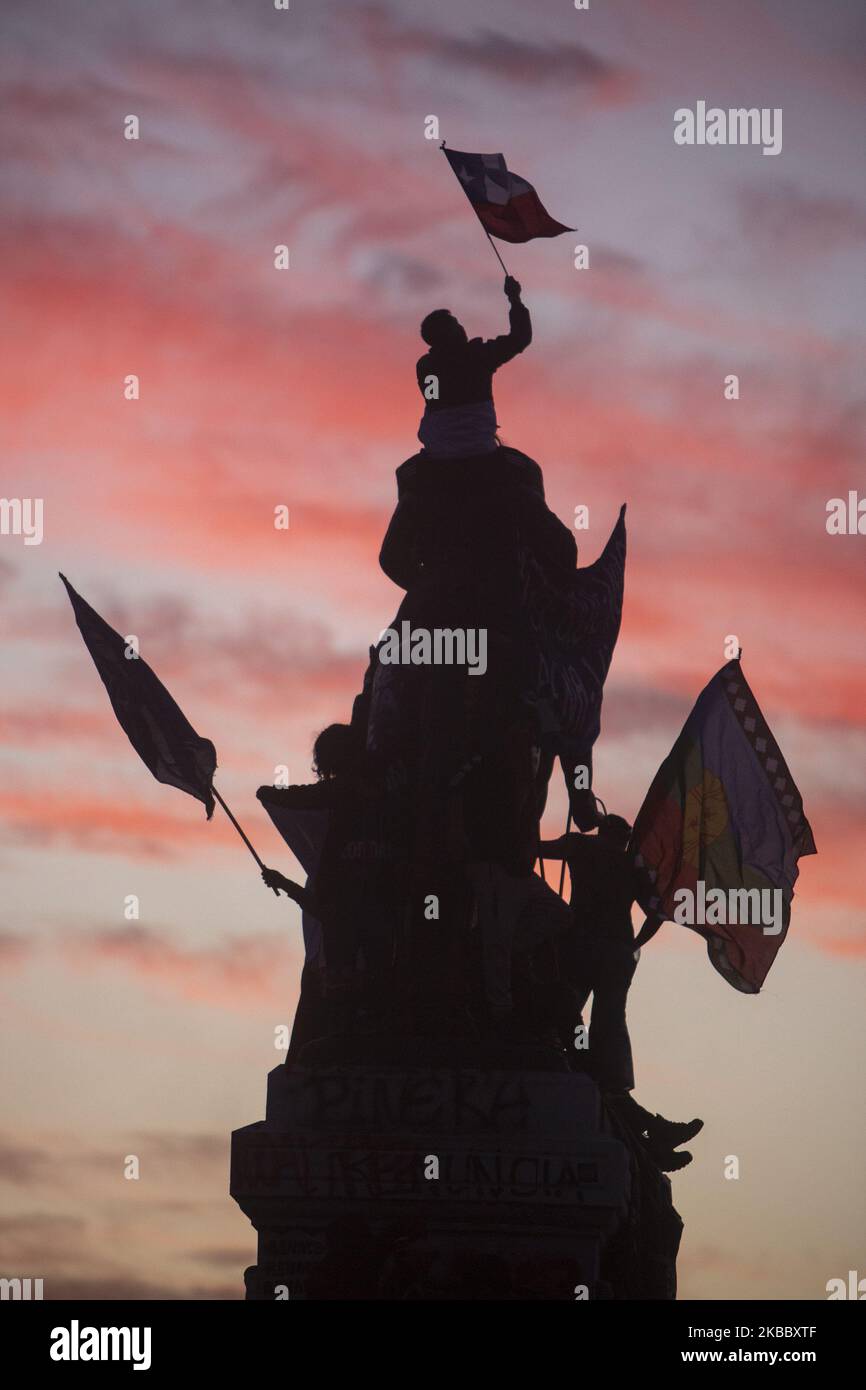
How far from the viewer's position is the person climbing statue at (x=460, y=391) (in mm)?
35250

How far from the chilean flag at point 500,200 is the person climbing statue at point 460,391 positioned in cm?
78

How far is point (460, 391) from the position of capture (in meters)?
35.3

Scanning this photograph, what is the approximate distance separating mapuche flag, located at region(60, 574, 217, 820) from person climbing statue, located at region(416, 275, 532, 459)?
13.3 ft

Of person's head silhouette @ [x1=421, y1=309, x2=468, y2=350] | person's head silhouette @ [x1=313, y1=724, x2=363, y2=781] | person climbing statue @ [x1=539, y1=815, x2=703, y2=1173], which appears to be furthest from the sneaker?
person's head silhouette @ [x1=421, y1=309, x2=468, y2=350]

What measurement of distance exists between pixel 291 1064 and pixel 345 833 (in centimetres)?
257

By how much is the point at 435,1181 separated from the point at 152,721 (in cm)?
611

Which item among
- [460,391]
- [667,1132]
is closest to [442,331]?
[460,391]

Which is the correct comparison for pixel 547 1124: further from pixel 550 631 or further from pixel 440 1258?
pixel 550 631

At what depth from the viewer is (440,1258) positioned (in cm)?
3197
